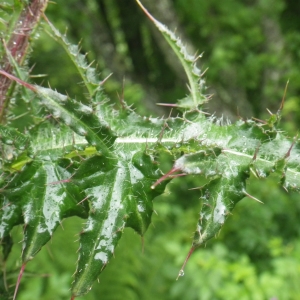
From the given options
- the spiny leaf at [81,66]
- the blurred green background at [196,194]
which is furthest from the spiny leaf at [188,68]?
the blurred green background at [196,194]

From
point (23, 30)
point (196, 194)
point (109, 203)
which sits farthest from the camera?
point (196, 194)

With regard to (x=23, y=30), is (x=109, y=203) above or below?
below

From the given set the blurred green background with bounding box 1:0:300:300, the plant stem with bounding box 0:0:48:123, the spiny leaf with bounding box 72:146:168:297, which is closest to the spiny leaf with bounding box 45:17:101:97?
the plant stem with bounding box 0:0:48:123

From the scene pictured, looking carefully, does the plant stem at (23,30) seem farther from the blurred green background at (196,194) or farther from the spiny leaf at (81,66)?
the blurred green background at (196,194)

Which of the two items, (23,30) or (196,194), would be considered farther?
(196,194)

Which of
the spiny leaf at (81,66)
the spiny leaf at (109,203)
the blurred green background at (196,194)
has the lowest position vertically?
the blurred green background at (196,194)

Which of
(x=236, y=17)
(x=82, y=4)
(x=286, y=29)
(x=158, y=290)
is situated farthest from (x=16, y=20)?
(x=286, y=29)

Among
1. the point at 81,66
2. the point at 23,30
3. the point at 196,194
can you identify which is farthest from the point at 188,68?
the point at 196,194

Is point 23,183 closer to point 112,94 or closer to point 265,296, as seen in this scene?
point 265,296

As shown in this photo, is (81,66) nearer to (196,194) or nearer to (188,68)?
(188,68)
